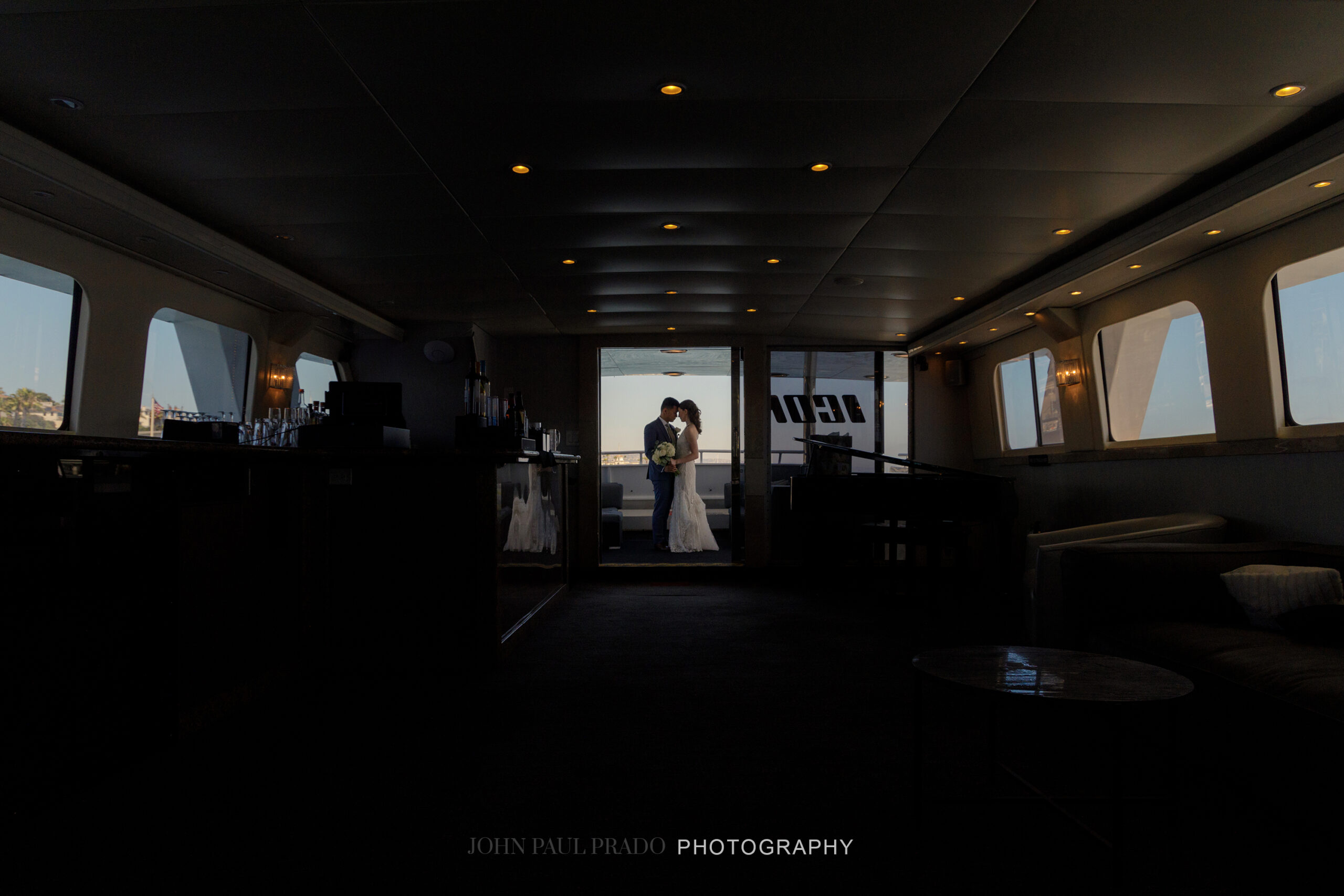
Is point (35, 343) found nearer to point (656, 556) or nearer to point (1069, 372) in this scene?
point (656, 556)

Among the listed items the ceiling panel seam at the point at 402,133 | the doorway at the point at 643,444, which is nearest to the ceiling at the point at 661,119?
the ceiling panel seam at the point at 402,133

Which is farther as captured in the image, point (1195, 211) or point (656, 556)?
point (656, 556)

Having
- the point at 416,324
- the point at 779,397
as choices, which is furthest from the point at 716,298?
the point at 416,324

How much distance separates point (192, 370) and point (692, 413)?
5.35 meters

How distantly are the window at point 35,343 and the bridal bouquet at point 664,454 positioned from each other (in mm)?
5811

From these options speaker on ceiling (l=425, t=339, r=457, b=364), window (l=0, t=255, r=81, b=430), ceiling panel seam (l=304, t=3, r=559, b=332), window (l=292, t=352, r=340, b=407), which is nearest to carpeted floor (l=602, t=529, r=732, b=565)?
speaker on ceiling (l=425, t=339, r=457, b=364)

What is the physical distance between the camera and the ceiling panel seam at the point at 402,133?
2.61 meters

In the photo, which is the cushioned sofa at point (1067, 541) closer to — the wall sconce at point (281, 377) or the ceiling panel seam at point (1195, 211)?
the ceiling panel seam at point (1195, 211)

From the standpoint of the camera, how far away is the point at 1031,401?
25.0 ft

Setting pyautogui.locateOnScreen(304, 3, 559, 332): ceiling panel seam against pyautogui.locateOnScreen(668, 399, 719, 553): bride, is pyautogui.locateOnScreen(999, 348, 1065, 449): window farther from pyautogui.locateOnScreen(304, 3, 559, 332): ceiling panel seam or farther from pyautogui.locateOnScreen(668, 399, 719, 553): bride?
pyautogui.locateOnScreen(304, 3, 559, 332): ceiling panel seam

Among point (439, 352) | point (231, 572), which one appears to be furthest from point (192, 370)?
point (231, 572)

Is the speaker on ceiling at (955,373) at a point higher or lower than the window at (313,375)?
higher

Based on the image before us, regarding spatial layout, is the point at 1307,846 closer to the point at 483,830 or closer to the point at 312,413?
the point at 483,830

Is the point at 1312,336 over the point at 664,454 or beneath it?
over
